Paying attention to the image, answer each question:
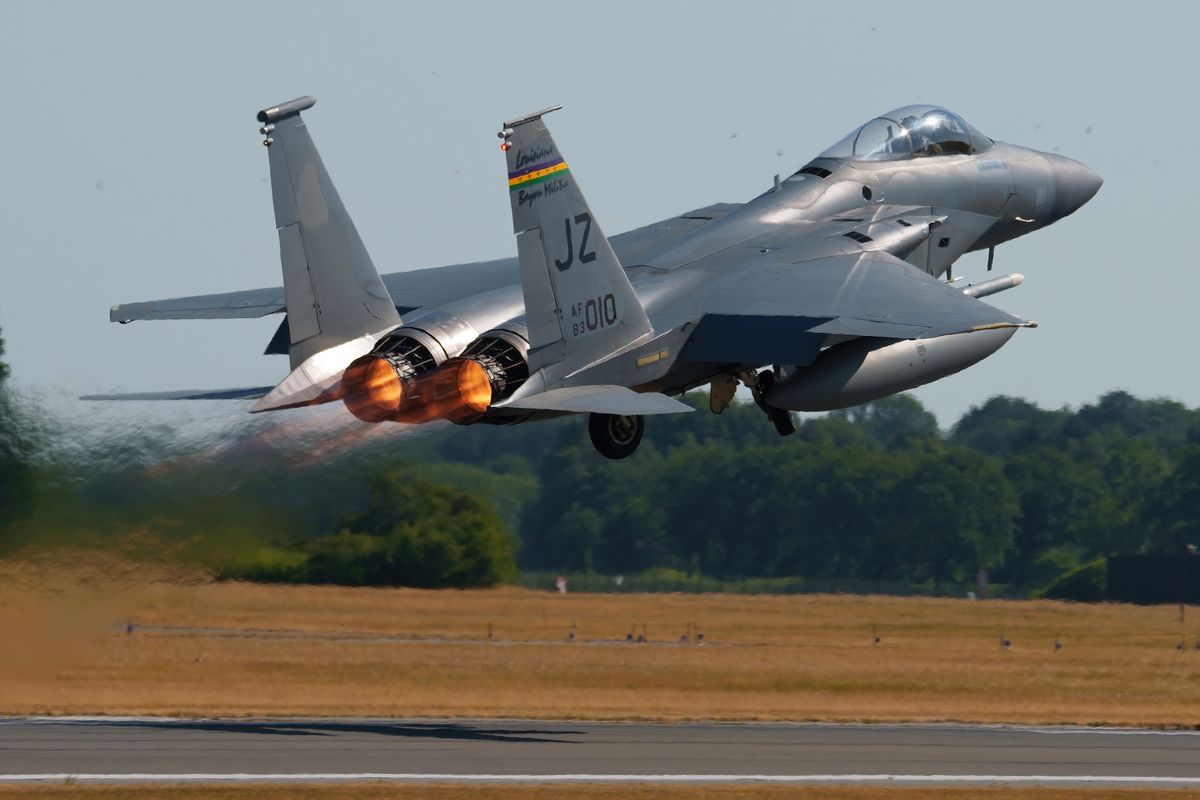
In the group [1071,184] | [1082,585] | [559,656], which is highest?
[1071,184]

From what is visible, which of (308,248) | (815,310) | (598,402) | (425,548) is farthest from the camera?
(425,548)

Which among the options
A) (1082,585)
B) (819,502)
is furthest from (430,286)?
(819,502)

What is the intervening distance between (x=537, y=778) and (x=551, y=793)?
132 cm

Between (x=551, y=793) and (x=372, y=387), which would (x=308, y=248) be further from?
(x=551, y=793)

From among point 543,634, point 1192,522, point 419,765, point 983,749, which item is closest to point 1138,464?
point 1192,522

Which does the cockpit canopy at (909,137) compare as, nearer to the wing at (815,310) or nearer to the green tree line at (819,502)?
the wing at (815,310)

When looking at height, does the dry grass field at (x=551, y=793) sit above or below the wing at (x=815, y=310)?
below

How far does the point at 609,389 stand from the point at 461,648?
72.6ft

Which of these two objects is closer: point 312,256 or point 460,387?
point 460,387

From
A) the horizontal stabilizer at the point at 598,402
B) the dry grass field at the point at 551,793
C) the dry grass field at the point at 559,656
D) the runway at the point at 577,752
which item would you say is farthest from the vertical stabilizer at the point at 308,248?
the runway at the point at 577,752

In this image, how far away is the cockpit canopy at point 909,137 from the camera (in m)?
28.0

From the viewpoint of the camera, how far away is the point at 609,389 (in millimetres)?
22266

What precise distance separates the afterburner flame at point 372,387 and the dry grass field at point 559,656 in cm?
354

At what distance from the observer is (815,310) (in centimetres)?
2348
